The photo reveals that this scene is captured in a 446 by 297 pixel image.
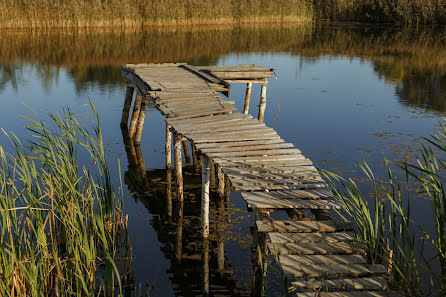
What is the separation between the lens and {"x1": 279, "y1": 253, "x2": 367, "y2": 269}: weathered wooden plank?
183 inches

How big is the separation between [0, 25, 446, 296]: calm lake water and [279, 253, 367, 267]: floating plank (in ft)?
4.92

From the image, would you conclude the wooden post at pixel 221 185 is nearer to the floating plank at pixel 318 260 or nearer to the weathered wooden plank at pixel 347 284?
the floating plank at pixel 318 260

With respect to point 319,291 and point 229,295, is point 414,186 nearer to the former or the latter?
point 229,295

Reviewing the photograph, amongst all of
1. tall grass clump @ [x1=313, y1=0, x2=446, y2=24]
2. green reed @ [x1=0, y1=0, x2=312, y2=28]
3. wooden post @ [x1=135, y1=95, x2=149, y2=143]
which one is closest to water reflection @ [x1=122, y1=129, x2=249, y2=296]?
wooden post @ [x1=135, y1=95, x2=149, y2=143]

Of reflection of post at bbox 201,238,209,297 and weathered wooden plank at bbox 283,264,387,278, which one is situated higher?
weathered wooden plank at bbox 283,264,387,278

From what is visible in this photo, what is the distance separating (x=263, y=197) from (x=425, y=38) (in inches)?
973

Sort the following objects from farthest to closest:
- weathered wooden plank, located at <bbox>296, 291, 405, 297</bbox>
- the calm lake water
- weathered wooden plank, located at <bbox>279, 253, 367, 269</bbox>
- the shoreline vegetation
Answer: the shoreline vegetation → the calm lake water → weathered wooden plank, located at <bbox>279, 253, 367, 269</bbox> → weathered wooden plank, located at <bbox>296, 291, 405, 297</bbox>

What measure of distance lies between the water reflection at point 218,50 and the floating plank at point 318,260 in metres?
10.8

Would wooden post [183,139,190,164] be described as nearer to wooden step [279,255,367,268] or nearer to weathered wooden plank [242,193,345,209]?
weathered wooden plank [242,193,345,209]

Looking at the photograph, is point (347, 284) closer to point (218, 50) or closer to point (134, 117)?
point (134, 117)

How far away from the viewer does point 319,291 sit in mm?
4262

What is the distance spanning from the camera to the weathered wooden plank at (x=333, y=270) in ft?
14.7

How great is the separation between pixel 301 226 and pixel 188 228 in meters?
2.80

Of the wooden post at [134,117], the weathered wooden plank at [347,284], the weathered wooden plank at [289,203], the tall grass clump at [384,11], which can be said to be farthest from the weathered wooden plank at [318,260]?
the tall grass clump at [384,11]
